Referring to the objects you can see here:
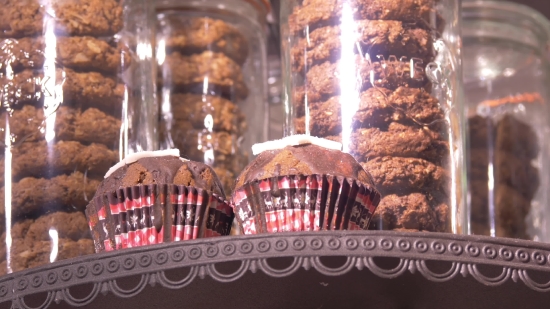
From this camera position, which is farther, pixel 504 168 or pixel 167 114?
pixel 504 168

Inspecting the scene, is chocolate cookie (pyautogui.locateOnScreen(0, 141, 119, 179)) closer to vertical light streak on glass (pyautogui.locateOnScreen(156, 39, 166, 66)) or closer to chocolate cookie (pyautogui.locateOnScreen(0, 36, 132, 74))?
chocolate cookie (pyautogui.locateOnScreen(0, 36, 132, 74))

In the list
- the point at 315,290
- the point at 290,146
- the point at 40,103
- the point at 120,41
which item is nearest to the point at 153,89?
the point at 120,41

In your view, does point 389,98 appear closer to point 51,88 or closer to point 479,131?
point 51,88

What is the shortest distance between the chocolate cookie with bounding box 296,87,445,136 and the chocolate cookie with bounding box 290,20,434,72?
0.21ft

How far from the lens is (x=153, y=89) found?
1.88m

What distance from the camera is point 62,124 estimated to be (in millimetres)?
1653

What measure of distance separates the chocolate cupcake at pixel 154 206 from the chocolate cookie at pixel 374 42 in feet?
1.10

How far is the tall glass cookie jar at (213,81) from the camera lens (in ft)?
6.41

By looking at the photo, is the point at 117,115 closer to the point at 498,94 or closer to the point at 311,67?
the point at 311,67

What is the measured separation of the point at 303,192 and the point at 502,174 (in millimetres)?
888

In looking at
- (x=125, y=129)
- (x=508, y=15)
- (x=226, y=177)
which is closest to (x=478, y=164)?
(x=508, y=15)

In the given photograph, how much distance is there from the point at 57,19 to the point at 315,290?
678 mm

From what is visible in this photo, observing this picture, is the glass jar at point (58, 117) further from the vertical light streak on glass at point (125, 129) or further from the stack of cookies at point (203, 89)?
the stack of cookies at point (203, 89)

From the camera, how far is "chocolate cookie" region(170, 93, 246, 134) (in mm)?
1959
